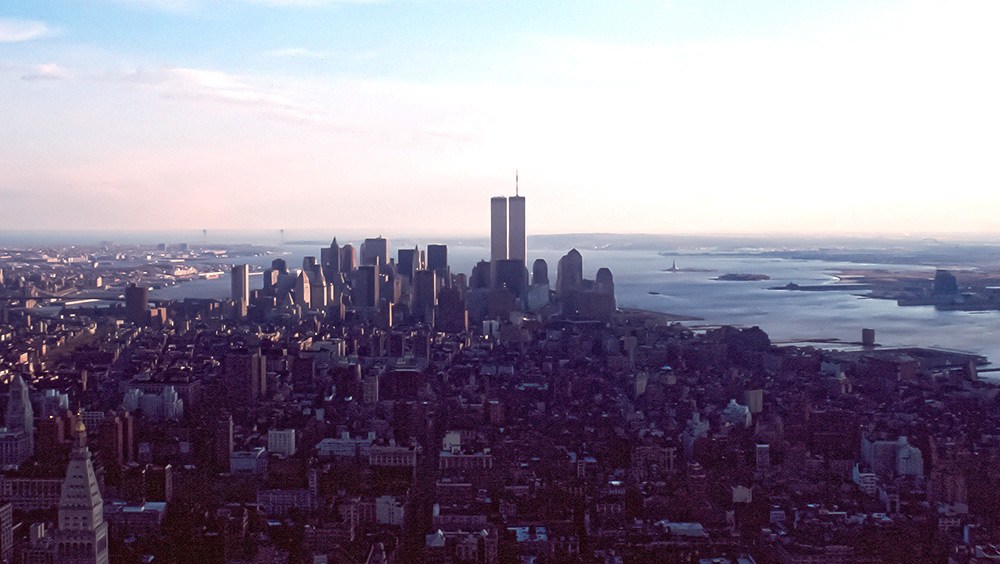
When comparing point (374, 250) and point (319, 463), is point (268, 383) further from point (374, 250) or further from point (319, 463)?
point (374, 250)

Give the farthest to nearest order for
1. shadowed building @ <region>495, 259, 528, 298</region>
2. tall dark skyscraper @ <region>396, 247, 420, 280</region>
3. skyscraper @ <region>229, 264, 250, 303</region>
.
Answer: tall dark skyscraper @ <region>396, 247, 420, 280</region> < shadowed building @ <region>495, 259, 528, 298</region> < skyscraper @ <region>229, 264, 250, 303</region>

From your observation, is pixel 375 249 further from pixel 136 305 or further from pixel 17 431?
pixel 17 431

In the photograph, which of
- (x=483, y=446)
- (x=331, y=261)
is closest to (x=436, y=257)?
(x=331, y=261)

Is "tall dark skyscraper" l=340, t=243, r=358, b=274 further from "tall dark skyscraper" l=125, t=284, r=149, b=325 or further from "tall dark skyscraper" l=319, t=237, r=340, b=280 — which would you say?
"tall dark skyscraper" l=125, t=284, r=149, b=325

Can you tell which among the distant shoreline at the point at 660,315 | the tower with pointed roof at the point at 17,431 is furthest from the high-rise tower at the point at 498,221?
the tower with pointed roof at the point at 17,431

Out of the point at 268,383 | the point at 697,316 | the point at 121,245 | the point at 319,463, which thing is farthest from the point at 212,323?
the point at 121,245

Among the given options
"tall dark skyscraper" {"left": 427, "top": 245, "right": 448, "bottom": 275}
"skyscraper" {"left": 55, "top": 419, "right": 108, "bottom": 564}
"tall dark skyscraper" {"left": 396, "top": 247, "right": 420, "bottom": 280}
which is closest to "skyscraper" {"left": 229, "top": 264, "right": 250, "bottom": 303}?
"tall dark skyscraper" {"left": 396, "top": 247, "right": 420, "bottom": 280}

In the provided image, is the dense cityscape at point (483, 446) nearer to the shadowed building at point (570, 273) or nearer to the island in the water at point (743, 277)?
the shadowed building at point (570, 273)
